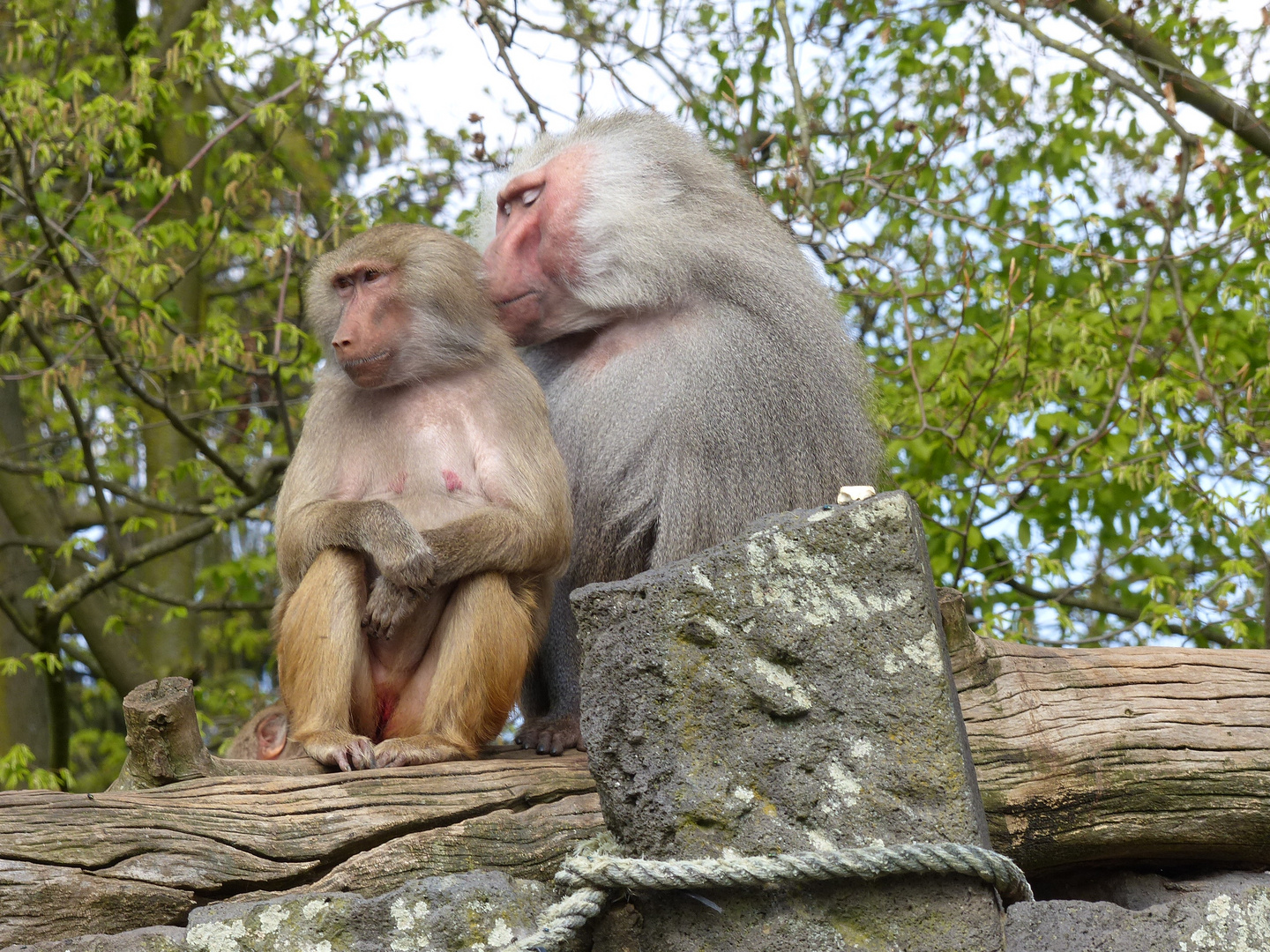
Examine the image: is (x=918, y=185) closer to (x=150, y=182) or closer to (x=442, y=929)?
(x=150, y=182)

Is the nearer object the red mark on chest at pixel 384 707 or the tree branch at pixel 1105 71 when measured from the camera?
the red mark on chest at pixel 384 707

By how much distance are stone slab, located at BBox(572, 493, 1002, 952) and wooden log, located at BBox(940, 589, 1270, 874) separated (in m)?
0.98

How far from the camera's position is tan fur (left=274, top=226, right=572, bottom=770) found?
327 cm

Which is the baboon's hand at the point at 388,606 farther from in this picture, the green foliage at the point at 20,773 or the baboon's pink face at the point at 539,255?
the green foliage at the point at 20,773

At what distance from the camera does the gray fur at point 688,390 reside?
3.79 meters

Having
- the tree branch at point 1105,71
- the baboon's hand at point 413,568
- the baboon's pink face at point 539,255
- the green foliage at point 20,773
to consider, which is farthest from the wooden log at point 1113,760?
the green foliage at point 20,773

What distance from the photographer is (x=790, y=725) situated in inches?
83.4

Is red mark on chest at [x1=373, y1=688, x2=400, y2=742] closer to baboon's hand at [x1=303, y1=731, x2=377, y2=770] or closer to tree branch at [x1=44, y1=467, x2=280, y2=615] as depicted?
baboon's hand at [x1=303, y1=731, x2=377, y2=770]

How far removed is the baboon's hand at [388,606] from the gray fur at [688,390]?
0.70 meters

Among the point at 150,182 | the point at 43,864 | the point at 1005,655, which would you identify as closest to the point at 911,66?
the point at 150,182

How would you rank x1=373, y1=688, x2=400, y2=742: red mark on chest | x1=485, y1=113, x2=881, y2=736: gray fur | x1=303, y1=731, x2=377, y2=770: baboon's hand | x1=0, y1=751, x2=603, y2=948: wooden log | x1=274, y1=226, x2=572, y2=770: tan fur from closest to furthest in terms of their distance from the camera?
x1=0, y1=751, x2=603, y2=948: wooden log, x1=303, y1=731, x2=377, y2=770: baboon's hand, x1=274, y1=226, x2=572, y2=770: tan fur, x1=373, y1=688, x2=400, y2=742: red mark on chest, x1=485, y1=113, x2=881, y2=736: gray fur

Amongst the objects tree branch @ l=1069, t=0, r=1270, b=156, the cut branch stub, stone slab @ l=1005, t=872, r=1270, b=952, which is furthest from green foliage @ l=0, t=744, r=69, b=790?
tree branch @ l=1069, t=0, r=1270, b=156

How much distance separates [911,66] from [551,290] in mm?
3539

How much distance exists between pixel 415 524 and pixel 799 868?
1894mm
